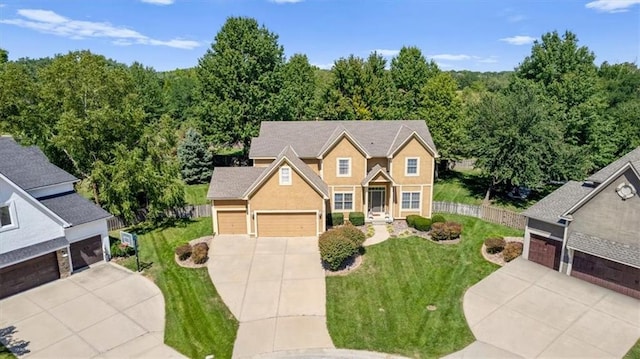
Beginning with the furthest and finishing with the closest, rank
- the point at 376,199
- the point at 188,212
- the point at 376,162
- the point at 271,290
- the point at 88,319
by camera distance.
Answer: the point at 188,212 → the point at 376,199 → the point at 376,162 → the point at 271,290 → the point at 88,319

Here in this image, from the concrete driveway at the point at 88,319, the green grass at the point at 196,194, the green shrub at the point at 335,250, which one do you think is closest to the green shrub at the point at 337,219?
the green shrub at the point at 335,250

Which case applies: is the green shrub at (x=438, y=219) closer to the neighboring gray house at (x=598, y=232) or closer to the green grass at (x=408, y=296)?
the green grass at (x=408, y=296)

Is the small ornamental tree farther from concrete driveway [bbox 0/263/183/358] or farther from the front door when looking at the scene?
concrete driveway [bbox 0/263/183/358]

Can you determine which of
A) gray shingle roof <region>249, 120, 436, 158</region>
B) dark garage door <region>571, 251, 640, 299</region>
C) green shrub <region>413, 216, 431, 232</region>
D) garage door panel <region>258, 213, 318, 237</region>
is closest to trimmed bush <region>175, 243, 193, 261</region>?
garage door panel <region>258, 213, 318, 237</region>

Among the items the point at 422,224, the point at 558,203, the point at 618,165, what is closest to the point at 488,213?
the point at 422,224

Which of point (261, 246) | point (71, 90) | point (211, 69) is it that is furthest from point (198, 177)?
point (261, 246)

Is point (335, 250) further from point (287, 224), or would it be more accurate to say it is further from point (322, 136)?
point (322, 136)

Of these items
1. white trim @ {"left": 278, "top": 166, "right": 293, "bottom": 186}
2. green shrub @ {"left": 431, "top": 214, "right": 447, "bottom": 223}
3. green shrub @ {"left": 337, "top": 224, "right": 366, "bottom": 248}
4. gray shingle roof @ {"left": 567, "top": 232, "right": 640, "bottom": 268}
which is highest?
white trim @ {"left": 278, "top": 166, "right": 293, "bottom": 186}
